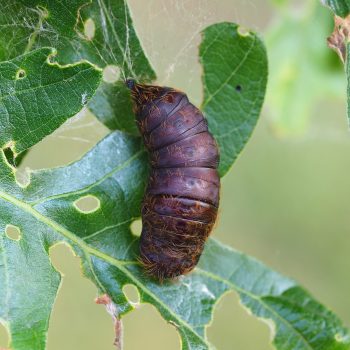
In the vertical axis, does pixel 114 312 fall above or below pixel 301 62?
below

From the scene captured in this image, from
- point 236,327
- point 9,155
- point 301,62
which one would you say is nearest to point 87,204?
point 9,155

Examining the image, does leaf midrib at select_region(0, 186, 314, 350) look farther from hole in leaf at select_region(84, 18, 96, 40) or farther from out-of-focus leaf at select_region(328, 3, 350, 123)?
out-of-focus leaf at select_region(328, 3, 350, 123)

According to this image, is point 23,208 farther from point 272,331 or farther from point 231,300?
point 231,300

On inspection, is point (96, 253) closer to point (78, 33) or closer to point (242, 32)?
point (78, 33)

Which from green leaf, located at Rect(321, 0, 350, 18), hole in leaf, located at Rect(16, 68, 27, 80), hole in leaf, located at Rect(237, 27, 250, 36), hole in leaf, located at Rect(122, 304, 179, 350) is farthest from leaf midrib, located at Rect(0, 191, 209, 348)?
hole in leaf, located at Rect(122, 304, 179, 350)

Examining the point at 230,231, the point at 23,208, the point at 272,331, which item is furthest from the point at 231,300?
the point at 23,208

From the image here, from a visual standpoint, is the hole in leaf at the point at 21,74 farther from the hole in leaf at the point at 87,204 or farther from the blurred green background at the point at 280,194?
the blurred green background at the point at 280,194
